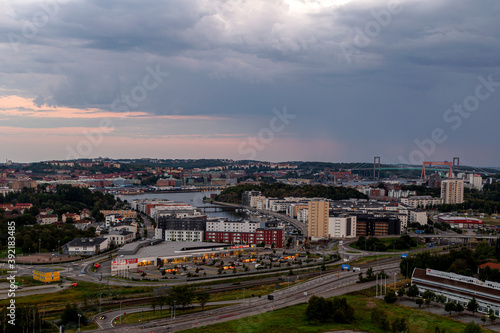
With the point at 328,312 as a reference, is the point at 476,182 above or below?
above

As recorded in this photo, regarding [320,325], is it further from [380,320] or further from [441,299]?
[441,299]

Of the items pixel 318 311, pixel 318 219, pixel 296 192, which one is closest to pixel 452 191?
pixel 296 192

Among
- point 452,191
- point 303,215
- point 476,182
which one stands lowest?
point 303,215

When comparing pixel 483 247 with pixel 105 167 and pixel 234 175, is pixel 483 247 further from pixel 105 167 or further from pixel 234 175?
pixel 105 167

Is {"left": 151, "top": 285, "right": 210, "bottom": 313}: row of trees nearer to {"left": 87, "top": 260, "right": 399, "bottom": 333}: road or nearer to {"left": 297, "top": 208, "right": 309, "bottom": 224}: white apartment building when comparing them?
{"left": 87, "top": 260, "right": 399, "bottom": 333}: road

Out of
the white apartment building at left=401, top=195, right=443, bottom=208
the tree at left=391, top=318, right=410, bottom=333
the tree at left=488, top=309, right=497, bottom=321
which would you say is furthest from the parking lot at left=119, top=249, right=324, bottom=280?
the white apartment building at left=401, top=195, right=443, bottom=208

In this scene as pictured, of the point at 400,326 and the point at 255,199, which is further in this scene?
the point at 255,199

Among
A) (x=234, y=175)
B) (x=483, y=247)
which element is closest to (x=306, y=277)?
(x=483, y=247)
